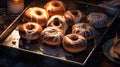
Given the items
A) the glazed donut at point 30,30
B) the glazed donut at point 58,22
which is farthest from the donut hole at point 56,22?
the glazed donut at point 30,30

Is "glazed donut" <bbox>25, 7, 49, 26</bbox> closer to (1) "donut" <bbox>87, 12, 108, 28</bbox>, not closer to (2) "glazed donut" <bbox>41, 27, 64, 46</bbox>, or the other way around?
(2) "glazed donut" <bbox>41, 27, 64, 46</bbox>

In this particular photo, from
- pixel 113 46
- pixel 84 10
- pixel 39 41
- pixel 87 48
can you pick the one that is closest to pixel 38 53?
pixel 39 41

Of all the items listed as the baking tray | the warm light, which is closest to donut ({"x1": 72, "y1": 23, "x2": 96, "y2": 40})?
the baking tray

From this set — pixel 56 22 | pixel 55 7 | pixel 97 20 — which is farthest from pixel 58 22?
pixel 97 20

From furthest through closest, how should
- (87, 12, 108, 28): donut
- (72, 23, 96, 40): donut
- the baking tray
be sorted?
(87, 12, 108, 28): donut → (72, 23, 96, 40): donut → the baking tray

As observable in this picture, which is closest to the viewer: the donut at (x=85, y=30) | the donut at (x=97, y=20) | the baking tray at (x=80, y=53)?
the baking tray at (x=80, y=53)

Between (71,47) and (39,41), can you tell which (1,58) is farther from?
(71,47)

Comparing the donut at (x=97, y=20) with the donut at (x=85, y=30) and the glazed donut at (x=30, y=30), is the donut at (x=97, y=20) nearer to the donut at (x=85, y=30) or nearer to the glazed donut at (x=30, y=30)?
the donut at (x=85, y=30)
